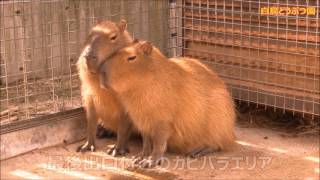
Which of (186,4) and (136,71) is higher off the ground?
(186,4)

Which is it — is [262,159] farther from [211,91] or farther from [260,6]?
[260,6]

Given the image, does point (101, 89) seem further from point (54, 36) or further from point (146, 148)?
point (54, 36)

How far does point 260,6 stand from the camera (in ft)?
18.3

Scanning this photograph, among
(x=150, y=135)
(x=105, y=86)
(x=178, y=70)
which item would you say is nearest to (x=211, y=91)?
(x=178, y=70)

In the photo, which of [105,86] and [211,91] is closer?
[105,86]

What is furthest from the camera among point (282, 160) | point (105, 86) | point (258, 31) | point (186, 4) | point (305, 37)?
point (186, 4)

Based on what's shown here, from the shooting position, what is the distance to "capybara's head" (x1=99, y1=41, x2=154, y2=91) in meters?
4.54

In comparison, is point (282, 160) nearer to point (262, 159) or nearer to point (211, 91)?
point (262, 159)

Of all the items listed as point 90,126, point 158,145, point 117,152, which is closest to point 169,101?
point 158,145

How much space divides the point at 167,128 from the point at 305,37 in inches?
62.0

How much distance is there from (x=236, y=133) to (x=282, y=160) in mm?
862

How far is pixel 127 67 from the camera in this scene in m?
4.57

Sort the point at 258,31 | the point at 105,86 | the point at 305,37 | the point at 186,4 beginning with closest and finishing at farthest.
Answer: the point at 105,86, the point at 305,37, the point at 258,31, the point at 186,4

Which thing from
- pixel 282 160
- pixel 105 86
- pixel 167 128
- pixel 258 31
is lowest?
pixel 282 160
